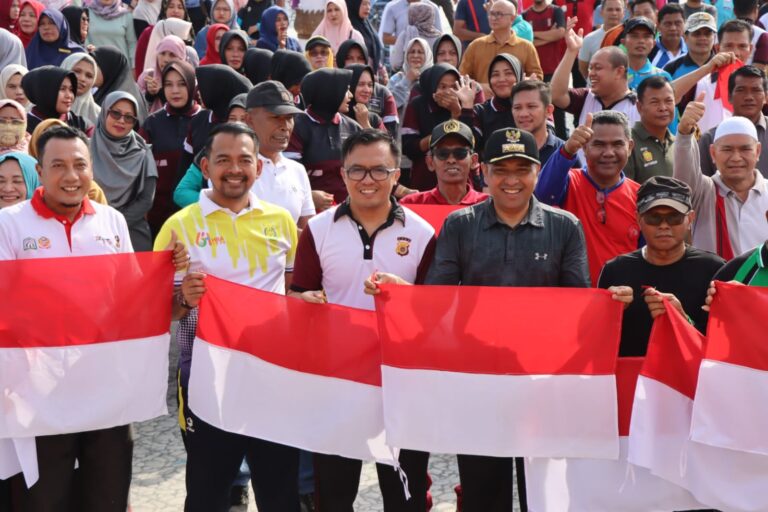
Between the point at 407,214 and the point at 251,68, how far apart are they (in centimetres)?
577

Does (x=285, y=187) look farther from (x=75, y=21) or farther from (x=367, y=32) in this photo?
(x=367, y=32)

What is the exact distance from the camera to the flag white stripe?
4785 mm

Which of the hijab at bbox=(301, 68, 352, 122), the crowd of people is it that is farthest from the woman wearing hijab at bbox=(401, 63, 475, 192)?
the hijab at bbox=(301, 68, 352, 122)

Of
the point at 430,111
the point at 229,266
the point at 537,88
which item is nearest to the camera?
the point at 229,266

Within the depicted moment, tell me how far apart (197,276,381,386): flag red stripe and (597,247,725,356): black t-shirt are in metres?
1.19

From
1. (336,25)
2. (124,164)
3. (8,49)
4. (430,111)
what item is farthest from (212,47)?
(124,164)

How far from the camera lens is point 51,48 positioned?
1116 centimetres

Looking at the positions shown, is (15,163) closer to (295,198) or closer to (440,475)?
(295,198)

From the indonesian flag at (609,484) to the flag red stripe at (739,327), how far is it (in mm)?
376

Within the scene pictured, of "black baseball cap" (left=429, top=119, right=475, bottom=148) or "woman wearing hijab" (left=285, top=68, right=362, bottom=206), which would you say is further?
"woman wearing hijab" (left=285, top=68, right=362, bottom=206)

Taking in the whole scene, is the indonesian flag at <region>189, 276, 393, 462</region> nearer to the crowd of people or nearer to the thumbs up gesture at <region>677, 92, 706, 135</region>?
the crowd of people

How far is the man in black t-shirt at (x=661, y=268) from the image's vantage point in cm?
487

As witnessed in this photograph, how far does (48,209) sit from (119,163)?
3.10 m

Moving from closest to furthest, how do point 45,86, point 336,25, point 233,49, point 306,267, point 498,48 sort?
point 306,267 → point 45,86 → point 233,49 → point 498,48 → point 336,25
